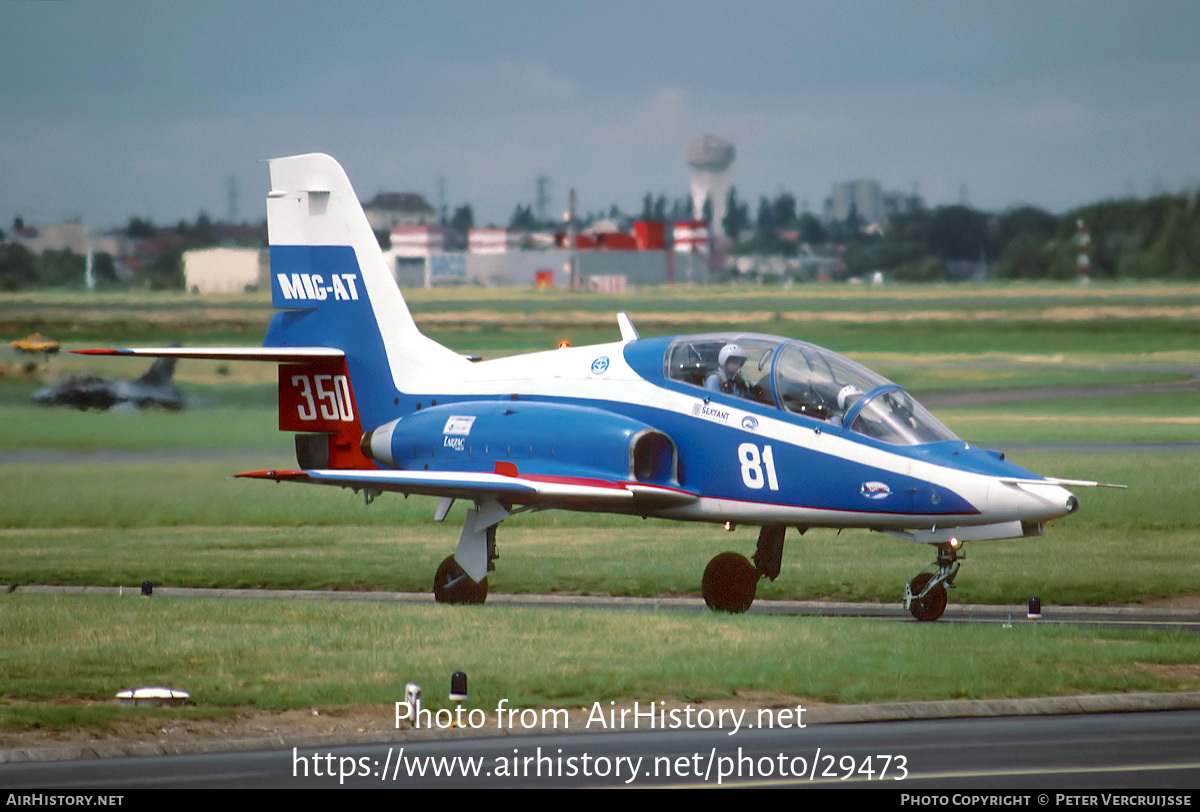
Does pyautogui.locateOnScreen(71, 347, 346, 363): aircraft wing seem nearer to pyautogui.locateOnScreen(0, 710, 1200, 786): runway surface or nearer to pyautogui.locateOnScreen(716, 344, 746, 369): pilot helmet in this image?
pyautogui.locateOnScreen(716, 344, 746, 369): pilot helmet

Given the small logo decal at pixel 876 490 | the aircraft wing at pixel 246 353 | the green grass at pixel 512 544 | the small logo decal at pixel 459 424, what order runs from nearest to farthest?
the small logo decal at pixel 876 490
the small logo decal at pixel 459 424
the aircraft wing at pixel 246 353
the green grass at pixel 512 544

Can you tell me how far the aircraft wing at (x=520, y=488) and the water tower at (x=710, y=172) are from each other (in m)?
123

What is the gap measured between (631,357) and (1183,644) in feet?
23.1

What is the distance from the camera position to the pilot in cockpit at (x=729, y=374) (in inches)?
763

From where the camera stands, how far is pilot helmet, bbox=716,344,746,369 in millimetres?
19422

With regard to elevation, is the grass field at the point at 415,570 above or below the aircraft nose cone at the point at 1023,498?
below

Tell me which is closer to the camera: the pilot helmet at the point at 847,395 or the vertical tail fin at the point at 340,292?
the pilot helmet at the point at 847,395

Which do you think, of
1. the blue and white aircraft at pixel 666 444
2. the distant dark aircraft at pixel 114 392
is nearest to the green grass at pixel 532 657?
the blue and white aircraft at pixel 666 444

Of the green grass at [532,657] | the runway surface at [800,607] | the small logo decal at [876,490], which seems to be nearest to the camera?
the green grass at [532,657]

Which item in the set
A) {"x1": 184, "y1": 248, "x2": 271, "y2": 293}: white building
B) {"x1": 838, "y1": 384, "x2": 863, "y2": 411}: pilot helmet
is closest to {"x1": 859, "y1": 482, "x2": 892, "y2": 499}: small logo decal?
{"x1": 838, "y1": 384, "x2": 863, "y2": 411}: pilot helmet

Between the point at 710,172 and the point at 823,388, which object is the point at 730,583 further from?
the point at 710,172

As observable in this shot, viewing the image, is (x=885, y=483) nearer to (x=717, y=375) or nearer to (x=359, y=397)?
(x=717, y=375)

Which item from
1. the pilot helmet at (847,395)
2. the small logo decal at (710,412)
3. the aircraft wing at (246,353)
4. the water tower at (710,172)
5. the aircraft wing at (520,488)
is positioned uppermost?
the water tower at (710,172)

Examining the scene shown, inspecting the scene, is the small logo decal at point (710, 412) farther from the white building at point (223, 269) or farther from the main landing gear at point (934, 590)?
the white building at point (223, 269)
